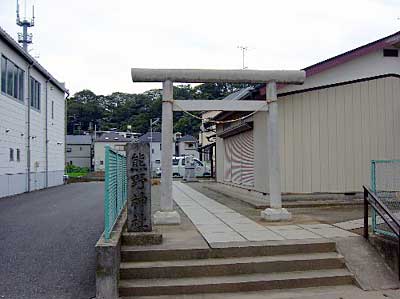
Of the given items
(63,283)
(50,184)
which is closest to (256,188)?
(63,283)

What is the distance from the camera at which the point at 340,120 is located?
40.4 feet

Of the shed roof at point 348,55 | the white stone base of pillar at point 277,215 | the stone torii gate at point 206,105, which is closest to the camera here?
the stone torii gate at point 206,105

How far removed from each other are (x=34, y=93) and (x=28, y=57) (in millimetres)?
2994

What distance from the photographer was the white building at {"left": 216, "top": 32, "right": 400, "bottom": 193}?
40.0 ft

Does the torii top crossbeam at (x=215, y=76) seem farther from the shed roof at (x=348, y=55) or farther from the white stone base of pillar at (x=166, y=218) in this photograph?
the white stone base of pillar at (x=166, y=218)

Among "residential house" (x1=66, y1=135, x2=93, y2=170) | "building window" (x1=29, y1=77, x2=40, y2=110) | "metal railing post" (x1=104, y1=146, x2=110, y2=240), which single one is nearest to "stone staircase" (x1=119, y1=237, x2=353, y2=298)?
"metal railing post" (x1=104, y1=146, x2=110, y2=240)

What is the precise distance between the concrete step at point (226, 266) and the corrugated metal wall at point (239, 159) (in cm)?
733

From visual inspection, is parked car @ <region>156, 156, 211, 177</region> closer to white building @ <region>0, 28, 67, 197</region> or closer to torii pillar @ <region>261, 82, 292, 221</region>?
white building @ <region>0, 28, 67, 197</region>

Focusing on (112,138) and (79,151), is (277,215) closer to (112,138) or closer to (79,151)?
→ (112,138)

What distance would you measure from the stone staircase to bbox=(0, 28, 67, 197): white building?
15450 millimetres

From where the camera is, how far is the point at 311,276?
6391 millimetres

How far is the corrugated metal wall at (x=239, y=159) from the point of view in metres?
14.4

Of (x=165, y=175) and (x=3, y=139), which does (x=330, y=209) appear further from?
(x=3, y=139)

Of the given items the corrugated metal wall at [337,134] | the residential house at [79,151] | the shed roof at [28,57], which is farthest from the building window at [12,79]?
the residential house at [79,151]
